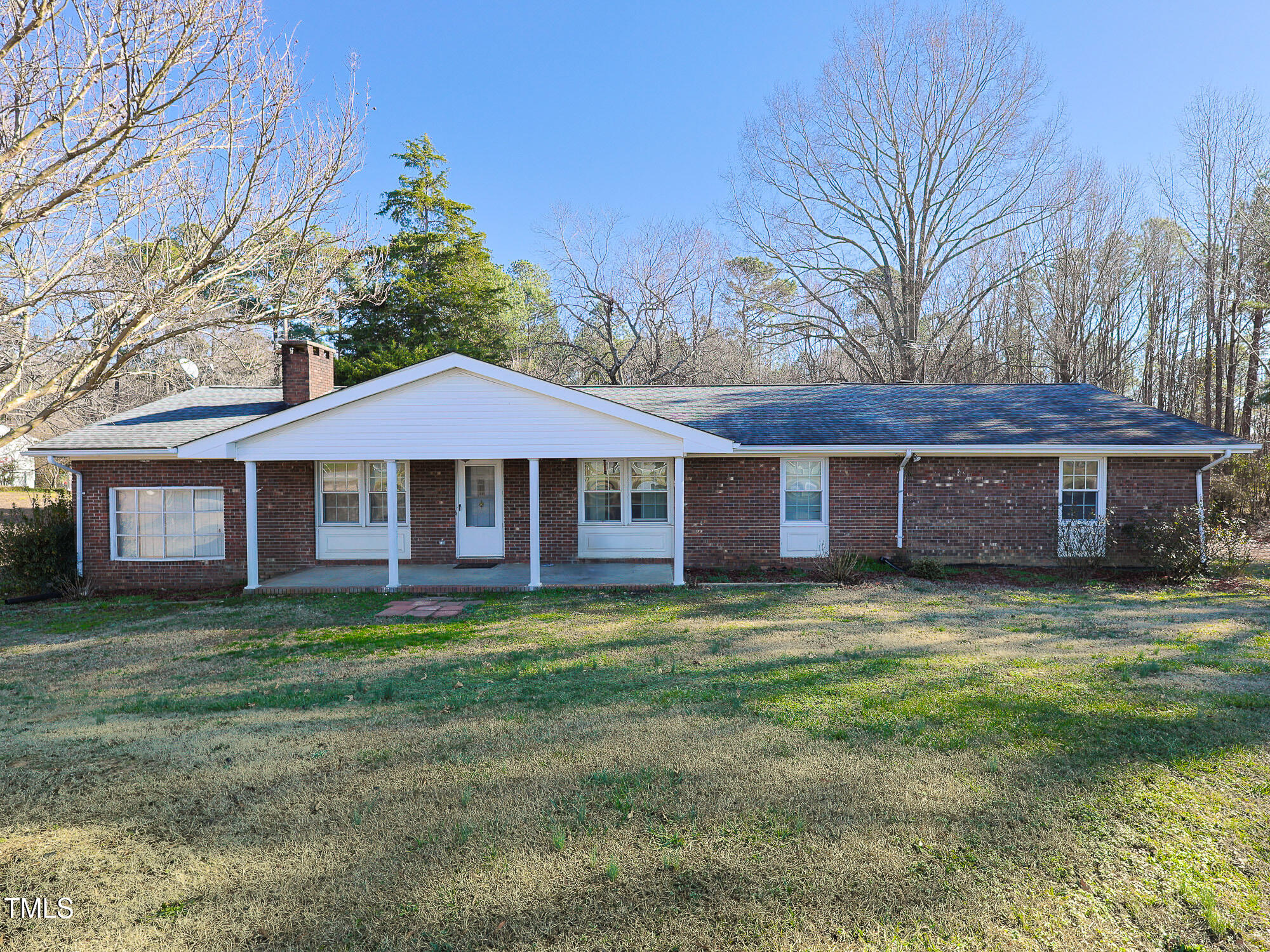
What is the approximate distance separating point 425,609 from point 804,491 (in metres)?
7.24

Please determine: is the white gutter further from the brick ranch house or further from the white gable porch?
the white gable porch

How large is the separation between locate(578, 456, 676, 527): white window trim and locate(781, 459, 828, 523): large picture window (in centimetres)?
215

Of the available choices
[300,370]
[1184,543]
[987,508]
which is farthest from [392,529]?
[1184,543]

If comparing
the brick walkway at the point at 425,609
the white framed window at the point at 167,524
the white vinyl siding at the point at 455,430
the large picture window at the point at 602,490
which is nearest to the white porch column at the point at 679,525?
the white vinyl siding at the point at 455,430

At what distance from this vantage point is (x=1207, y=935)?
3193 mm

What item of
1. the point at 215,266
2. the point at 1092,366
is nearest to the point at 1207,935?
the point at 215,266

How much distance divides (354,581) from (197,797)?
7.99m

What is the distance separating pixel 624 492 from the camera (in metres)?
13.9

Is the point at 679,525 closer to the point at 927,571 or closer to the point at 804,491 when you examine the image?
the point at 804,491

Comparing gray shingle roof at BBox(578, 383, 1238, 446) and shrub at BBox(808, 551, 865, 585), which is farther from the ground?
gray shingle roof at BBox(578, 383, 1238, 446)

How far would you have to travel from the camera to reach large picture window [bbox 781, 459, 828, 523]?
1347 cm

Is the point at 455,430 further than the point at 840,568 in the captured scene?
No

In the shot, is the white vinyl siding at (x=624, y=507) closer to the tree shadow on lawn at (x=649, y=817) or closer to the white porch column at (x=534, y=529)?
the white porch column at (x=534, y=529)

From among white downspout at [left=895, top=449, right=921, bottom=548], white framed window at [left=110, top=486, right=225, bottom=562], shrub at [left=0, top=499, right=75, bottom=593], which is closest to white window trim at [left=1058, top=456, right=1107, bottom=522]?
white downspout at [left=895, top=449, right=921, bottom=548]
